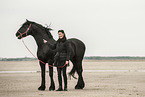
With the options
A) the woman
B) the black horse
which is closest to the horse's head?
the black horse

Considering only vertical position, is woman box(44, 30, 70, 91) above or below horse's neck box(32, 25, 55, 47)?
below

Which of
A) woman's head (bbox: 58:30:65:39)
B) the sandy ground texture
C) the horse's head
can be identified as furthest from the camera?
the horse's head

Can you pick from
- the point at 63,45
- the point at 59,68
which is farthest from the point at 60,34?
the point at 59,68

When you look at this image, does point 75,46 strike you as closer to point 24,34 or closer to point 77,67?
point 77,67

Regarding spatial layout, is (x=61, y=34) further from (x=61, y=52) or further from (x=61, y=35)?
(x=61, y=52)

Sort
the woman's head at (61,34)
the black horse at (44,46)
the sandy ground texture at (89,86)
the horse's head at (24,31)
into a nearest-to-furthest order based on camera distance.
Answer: the sandy ground texture at (89,86), the woman's head at (61,34), the black horse at (44,46), the horse's head at (24,31)

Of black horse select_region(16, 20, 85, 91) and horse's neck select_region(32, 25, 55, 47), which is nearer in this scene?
black horse select_region(16, 20, 85, 91)

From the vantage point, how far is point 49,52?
13.0 meters

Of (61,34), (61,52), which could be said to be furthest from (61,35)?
(61,52)

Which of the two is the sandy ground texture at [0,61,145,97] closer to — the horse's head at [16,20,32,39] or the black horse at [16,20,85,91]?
the black horse at [16,20,85,91]

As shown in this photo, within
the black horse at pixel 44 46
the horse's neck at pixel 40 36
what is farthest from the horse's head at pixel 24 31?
the horse's neck at pixel 40 36

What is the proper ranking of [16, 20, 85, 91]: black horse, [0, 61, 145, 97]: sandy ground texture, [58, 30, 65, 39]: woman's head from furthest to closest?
[16, 20, 85, 91]: black horse < [58, 30, 65, 39]: woman's head < [0, 61, 145, 97]: sandy ground texture

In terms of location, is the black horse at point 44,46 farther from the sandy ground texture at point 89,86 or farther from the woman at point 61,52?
the sandy ground texture at point 89,86

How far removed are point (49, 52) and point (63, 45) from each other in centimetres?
65
